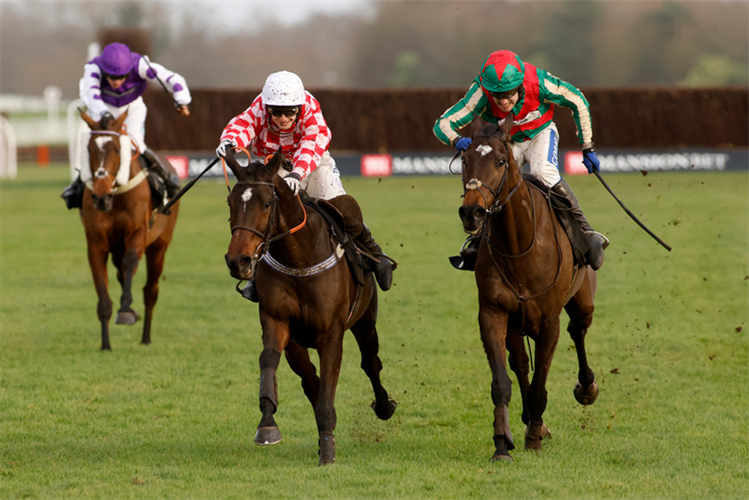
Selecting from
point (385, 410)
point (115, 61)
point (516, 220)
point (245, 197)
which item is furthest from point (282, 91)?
point (115, 61)

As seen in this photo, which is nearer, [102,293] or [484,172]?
[484,172]

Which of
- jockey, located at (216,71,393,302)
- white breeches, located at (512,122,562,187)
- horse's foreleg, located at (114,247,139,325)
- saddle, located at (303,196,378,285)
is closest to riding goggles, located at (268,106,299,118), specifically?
jockey, located at (216,71,393,302)

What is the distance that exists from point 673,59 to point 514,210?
136ft

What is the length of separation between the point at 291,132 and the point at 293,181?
0.77 m

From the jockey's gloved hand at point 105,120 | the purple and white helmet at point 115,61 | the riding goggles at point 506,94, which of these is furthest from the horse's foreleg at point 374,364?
the purple and white helmet at point 115,61

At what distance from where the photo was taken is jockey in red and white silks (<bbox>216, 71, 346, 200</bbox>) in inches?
228

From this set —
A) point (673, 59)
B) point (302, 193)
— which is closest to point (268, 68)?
point (673, 59)

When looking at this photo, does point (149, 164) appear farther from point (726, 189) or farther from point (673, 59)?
point (673, 59)

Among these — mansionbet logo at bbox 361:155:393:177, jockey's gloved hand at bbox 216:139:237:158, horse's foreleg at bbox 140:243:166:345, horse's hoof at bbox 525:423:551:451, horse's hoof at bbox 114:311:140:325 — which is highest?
jockey's gloved hand at bbox 216:139:237:158

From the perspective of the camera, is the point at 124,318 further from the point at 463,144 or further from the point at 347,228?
the point at 463,144

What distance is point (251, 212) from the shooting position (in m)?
5.13

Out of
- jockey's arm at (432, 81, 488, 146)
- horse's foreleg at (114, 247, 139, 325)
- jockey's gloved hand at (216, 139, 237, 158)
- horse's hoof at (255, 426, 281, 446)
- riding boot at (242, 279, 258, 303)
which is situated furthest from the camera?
horse's foreleg at (114, 247, 139, 325)

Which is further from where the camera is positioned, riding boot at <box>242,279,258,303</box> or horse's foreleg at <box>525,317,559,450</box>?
horse's foreleg at <box>525,317,559,450</box>

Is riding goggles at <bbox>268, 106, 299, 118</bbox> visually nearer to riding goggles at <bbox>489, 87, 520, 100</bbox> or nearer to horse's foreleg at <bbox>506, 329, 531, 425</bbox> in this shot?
riding goggles at <bbox>489, 87, 520, 100</bbox>
